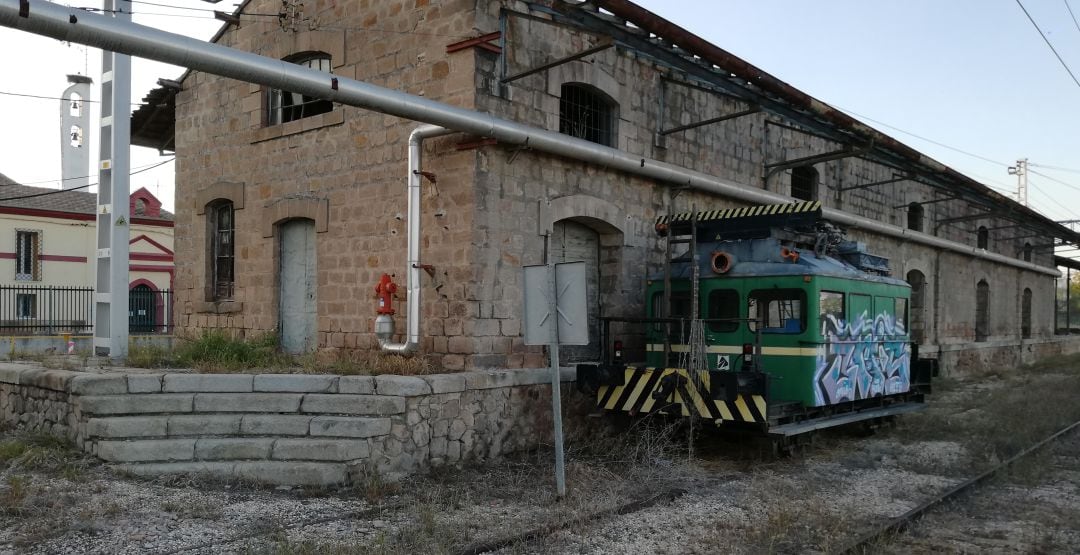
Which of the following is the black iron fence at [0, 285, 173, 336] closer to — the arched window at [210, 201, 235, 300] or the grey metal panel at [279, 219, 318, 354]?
the arched window at [210, 201, 235, 300]

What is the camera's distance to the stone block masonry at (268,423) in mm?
7406

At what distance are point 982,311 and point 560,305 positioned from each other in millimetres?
21883

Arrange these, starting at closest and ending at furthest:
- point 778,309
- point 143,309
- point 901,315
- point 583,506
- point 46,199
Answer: point 583,506 → point 778,309 → point 901,315 → point 143,309 → point 46,199

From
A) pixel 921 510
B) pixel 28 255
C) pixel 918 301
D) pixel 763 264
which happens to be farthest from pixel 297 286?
pixel 28 255

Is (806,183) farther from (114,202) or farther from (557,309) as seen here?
(114,202)

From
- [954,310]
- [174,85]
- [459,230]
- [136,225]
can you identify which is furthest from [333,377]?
[136,225]

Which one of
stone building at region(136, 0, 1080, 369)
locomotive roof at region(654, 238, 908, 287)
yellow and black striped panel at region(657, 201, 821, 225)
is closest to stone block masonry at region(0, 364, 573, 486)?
stone building at region(136, 0, 1080, 369)

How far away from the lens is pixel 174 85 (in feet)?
43.3

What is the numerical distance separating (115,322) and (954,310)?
810 inches

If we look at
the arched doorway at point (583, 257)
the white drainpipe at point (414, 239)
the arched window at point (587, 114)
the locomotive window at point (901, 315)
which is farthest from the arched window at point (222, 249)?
the locomotive window at point (901, 315)

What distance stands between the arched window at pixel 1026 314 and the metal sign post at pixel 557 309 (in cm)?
2720

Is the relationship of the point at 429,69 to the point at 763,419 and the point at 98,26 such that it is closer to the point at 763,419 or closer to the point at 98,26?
the point at 98,26

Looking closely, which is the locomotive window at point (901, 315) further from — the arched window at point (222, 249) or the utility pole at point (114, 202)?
the utility pole at point (114, 202)

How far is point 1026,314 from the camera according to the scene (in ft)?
93.9
